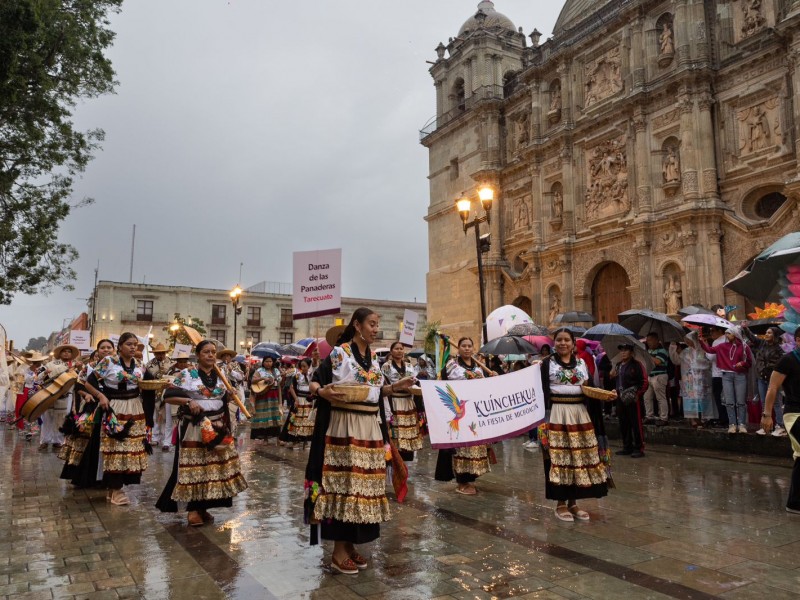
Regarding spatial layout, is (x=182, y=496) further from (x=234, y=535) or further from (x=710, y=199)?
(x=710, y=199)

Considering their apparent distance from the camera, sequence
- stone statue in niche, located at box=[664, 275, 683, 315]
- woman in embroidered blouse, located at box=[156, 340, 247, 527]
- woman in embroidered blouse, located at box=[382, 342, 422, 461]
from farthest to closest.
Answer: stone statue in niche, located at box=[664, 275, 683, 315] → woman in embroidered blouse, located at box=[382, 342, 422, 461] → woman in embroidered blouse, located at box=[156, 340, 247, 527]

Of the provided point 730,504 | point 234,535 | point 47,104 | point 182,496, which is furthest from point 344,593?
point 47,104

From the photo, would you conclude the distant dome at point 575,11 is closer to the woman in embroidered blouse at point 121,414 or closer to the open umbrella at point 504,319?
the open umbrella at point 504,319

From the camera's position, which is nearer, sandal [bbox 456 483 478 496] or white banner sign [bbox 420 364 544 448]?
white banner sign [bbox 420 364 544 448]

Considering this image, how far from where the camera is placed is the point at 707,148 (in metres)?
21.0

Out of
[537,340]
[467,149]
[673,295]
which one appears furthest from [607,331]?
[467,149]

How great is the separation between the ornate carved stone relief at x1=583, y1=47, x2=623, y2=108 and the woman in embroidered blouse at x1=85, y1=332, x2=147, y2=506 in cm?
2285

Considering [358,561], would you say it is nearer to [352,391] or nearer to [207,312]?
[352,391]

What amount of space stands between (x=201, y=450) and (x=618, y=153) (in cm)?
2224

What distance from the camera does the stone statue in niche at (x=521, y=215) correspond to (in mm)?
28719

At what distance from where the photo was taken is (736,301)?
20.1 m

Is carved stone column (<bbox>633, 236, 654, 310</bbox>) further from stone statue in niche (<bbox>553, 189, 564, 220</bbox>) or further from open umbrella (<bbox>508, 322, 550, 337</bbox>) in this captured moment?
open umbrella (<bbox>508, 322, 550, 337</bbox>)

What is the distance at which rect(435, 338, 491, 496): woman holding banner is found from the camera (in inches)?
298

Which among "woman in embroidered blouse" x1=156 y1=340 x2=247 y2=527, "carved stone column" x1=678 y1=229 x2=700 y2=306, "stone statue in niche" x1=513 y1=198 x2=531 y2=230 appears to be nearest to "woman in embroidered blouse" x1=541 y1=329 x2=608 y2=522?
"woman in embroidered blouse" x1=156 y1=340 x2=247 y2=527
